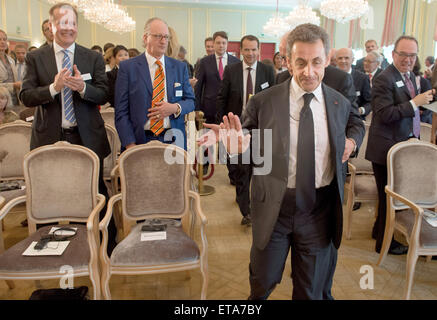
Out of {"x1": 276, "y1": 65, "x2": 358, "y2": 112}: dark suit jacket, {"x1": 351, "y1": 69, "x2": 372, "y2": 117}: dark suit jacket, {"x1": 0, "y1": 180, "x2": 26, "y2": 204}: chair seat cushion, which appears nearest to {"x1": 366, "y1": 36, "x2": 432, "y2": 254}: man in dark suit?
{"x1": 276, "y1": 65, "x2": 358, "y2": 112}: dark suit jacket

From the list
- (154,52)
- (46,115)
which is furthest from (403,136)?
(46,115)

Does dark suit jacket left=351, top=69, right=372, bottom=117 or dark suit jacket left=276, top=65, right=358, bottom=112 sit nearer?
dark suit jacket left=276, top=65, right=358, bottom=112

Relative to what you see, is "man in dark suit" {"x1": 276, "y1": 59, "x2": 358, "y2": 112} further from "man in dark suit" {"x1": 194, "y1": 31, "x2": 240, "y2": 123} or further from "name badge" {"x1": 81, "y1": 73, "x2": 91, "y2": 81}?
"man in dark suit" {"x1": 194, "y1": 31, "x2": 240, "y2": 123}

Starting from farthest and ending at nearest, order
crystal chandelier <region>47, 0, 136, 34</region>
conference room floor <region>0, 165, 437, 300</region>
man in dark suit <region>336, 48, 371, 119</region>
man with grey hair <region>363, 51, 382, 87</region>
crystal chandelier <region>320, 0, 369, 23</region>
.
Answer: crystal chandelier <region>47, 0, 136, 34</region> → crystal chandelier <region>320, 0, 369, 23</region> → man with grey hair <region>363, 51, 382, 87</region> → man in dark suit <region>336, 48, 371, 119</region> → conference room floor <region>0, 165, 437, 300</region>

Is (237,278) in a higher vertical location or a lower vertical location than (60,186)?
lower

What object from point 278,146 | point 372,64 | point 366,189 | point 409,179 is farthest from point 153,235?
point 372,64

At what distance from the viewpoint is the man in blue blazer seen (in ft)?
8.30

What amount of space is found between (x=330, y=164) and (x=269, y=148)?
12.1 inches

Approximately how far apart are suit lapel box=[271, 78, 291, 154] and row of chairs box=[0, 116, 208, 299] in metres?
0.80

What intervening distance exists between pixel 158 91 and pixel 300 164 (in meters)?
1.41

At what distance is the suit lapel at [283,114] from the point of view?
1.54 meters

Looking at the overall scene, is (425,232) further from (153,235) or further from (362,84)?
(362,84)

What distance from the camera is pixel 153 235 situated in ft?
7.27

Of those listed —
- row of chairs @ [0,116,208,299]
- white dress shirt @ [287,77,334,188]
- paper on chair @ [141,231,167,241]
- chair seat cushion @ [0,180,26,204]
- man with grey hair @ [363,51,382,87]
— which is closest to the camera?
white dress shirt @ [287,77,334,188]
